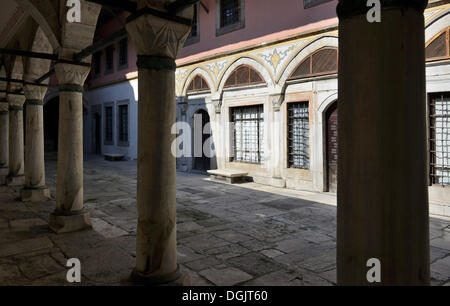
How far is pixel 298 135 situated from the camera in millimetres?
9047

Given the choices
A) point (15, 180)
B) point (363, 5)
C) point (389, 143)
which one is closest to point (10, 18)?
point (15, 180)

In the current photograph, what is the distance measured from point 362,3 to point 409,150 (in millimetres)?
662

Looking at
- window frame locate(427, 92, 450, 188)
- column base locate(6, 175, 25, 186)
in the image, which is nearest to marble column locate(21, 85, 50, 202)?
column base locate(6, 175, 25, 186)

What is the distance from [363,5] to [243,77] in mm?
8986

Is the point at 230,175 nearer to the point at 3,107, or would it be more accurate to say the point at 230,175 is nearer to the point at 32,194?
the point at 32,194

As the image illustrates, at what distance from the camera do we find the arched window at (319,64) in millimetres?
7969

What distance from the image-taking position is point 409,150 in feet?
4.60

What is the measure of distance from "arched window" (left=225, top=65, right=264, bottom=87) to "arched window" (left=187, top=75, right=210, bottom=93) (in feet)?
3.93

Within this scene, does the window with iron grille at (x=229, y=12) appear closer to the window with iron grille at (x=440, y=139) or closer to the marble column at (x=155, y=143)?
the window with iron grille at (x=440, y=139)

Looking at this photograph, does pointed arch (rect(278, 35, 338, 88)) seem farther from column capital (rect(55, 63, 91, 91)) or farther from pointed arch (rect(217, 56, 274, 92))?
→ column capital (rect(55, 63, 91, 91))

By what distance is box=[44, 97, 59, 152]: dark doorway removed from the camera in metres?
21.4

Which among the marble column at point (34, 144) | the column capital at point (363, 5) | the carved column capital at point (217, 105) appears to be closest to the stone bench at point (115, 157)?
the carved column capital at point (217, 105)
